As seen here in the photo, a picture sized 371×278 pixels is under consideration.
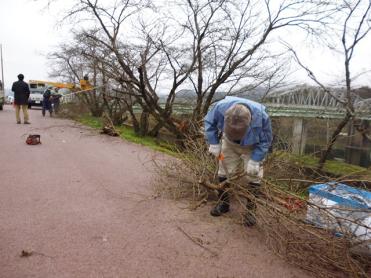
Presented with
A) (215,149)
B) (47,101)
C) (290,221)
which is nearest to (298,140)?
(215,149)

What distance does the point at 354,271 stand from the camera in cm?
260

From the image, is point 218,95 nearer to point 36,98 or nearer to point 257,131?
point 257,131

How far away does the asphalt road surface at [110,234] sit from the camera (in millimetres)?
2609

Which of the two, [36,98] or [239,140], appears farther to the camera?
[36,98]

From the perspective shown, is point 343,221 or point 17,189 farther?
point 17,189

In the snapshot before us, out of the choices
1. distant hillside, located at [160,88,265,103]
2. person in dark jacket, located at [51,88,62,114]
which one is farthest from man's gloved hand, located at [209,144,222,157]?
person in dark jacket, located at [51,88,62,114]

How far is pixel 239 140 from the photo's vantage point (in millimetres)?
3518

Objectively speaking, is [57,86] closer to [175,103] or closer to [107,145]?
[175,103]

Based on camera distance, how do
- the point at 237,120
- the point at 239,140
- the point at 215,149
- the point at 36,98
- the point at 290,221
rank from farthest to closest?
the point at 36,98, the point at 215,149, the point at 239,140, the point at 237,120, the point at 290,221

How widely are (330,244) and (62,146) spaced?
651 centimetres

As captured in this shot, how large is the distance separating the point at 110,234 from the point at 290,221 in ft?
5.80

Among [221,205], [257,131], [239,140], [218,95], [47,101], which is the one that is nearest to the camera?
[257,131]

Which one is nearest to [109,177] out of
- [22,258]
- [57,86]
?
[22,258]

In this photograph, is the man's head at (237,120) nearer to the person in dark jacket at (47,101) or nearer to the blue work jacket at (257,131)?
the blue work jacket at (257,131)
